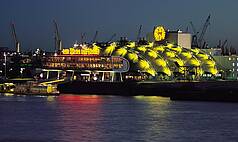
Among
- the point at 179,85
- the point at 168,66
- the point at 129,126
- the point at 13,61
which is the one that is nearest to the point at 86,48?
the point at 168,66

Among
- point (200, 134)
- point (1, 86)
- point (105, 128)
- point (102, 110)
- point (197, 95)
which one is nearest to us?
point (200, 134)

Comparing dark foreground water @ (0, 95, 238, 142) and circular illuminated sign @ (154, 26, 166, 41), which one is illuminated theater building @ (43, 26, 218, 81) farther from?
dark foreground water @ (0, 95, 238, 142)

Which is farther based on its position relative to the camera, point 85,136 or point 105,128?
point 105,128

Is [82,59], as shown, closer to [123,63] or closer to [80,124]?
[123,63]

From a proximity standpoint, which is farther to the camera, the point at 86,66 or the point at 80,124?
the point at 86,66

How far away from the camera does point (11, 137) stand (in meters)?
23.1

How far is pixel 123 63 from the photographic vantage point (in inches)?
3243

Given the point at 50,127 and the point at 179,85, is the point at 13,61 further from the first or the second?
the point at 50,127

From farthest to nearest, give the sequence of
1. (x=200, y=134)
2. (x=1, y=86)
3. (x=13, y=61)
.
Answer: (x=13, y=61) < (x=1, y=86) < (x=200, y=134)

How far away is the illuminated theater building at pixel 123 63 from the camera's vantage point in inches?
3268

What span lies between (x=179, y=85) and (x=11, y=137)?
49.6 metres

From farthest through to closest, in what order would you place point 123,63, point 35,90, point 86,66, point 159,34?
1. point 159,34
2. point 86,66
3. point 123,63
4. point 35,90

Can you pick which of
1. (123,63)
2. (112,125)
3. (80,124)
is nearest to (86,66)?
(123,63)

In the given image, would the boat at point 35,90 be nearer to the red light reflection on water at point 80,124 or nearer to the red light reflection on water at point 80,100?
the red light reflection on water at point 80,100
